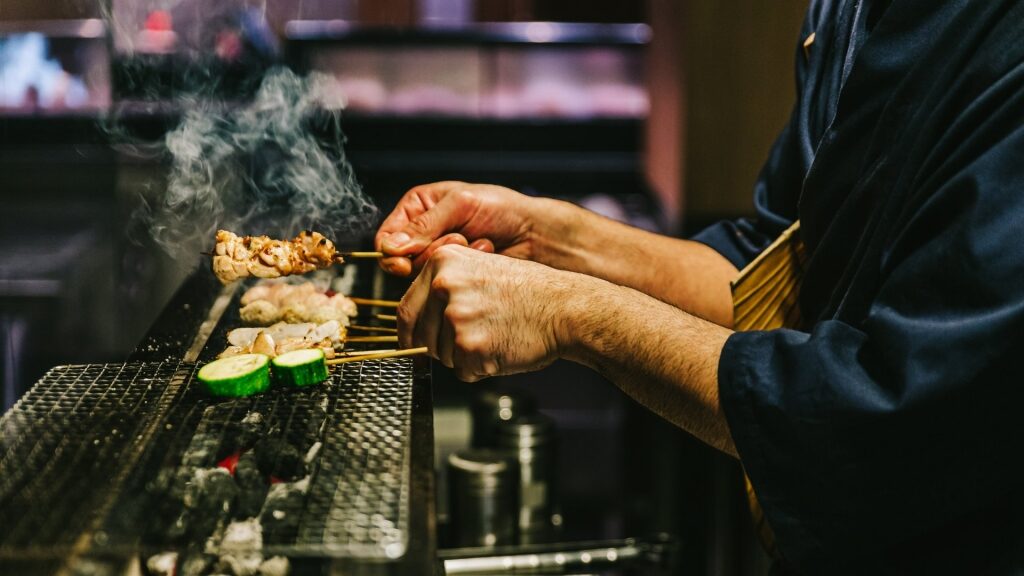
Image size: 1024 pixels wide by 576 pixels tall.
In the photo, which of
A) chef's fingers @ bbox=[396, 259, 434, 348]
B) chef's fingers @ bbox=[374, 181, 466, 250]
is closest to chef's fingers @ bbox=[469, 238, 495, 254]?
chef's fingers @ bbox=[374, 181, 466, 250]

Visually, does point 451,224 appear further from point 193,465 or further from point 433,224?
point 193,465

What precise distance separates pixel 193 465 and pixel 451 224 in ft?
3.69

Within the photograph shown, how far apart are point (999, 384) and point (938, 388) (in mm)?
90

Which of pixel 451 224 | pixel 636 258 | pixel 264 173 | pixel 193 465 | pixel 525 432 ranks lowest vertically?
pixel 525 432

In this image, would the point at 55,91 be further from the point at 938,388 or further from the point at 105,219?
the point at 938,388

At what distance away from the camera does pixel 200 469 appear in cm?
173

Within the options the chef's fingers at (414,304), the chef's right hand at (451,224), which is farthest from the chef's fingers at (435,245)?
the chef's fingers at (414,304)

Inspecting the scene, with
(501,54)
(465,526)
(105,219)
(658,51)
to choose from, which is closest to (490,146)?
(501,54)

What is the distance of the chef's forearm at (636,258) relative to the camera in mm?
2771

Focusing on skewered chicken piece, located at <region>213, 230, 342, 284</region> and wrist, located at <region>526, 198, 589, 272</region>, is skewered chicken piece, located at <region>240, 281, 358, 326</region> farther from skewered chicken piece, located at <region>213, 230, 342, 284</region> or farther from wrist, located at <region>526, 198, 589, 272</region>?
wrist, located at <region>526, 198, 589, 272</region>

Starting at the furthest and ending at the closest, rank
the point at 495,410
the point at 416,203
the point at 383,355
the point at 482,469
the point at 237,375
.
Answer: the point at 495,410 → the point at 482,469 → the point at 416,203 → the point at 383,355 → the point at 237,375

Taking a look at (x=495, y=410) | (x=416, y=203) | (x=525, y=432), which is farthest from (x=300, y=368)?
(x=495, y=410)

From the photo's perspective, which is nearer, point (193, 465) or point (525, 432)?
point (193, 465)

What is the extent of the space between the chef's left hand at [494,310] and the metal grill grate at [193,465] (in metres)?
0.17
